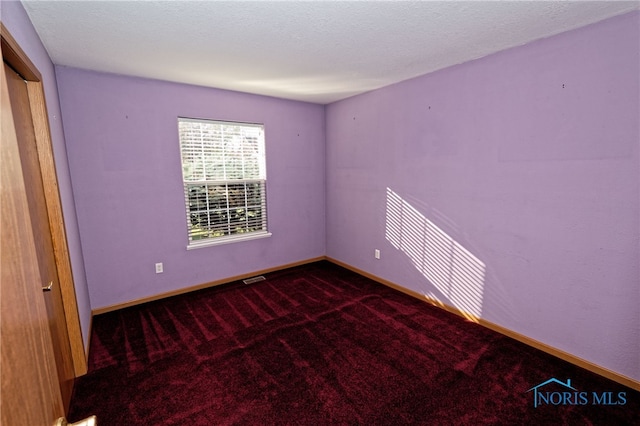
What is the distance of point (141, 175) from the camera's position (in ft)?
10.4

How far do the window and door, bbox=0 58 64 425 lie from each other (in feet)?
10.0

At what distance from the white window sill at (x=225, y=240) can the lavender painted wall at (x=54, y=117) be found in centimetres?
107

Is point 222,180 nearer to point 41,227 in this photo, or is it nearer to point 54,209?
point 54,209

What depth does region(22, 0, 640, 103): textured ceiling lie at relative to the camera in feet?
5.80

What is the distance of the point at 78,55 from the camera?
8.07 ft

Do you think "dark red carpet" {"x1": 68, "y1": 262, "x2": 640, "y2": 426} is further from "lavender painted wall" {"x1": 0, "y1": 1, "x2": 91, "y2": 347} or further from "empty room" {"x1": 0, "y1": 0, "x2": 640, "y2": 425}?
"lavender painted wall" {"x1": 0, "y1": 1, "x2": 91, "y2": 347}

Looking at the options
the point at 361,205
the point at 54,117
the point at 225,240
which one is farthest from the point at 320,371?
the point at 54,117

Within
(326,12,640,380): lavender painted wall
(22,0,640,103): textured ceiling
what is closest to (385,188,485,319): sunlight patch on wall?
(326,12,640,380): lavender painted wall

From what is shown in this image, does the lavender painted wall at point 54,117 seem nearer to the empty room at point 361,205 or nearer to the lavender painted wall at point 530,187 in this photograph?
the empty room at point 361,205

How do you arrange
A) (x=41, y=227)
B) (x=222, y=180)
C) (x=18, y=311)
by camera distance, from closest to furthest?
(x=18, y=311)
(x=41, y=227)
(x=222, y=180)

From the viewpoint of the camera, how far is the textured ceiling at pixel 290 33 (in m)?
1.77

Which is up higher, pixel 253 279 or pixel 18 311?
pixel 18 311

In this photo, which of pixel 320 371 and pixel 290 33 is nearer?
pixel 290 33

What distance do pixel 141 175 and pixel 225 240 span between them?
1192 millimetres
